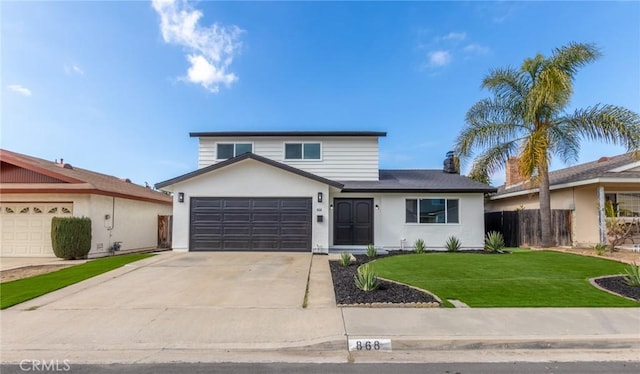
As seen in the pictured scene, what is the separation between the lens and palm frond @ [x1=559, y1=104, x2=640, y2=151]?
12125 millimetres

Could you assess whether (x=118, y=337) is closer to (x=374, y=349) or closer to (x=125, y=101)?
(x=374, y=349)

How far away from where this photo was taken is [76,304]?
636 centimetres

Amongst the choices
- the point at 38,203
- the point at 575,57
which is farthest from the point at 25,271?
the point at 575,57

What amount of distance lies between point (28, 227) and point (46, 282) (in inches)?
279

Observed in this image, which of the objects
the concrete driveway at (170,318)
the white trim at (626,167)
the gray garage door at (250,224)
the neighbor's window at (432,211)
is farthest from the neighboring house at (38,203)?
the white trim at (626,167)

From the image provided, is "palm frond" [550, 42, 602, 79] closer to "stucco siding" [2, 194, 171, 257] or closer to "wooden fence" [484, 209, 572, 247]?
"wooden fence" [484, 209, 572, 247]

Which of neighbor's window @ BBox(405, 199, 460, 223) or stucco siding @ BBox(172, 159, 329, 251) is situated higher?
stucco siding @ BBox(172, 159, 329, 251)

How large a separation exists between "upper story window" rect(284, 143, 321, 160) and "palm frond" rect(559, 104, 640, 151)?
10.4 meters

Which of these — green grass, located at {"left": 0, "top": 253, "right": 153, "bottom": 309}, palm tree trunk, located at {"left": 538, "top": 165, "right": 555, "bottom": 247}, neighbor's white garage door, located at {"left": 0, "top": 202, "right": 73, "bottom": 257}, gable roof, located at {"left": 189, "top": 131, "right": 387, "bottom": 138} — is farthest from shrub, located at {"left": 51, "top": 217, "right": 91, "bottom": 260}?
palm tree trunk, located at {"left": 538, "top": 165, "right": 555, "bottom": 247}

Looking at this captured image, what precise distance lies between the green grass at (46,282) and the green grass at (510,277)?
Result: 7811mm

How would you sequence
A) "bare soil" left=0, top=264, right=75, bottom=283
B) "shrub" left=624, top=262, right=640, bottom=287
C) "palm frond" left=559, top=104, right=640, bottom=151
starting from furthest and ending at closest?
"palm frond" left=559, top=104, right=640, bottom=151 → "bare soil" left=0, top=264, right=75, bottom=283 → "shrub" left=624, top=262, right=640, bottom=287

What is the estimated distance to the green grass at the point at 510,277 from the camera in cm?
645

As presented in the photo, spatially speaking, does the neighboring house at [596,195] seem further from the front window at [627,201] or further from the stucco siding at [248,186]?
the stucco siding at [248,186]

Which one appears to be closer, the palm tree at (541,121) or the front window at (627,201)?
the palm tree at (541,121)
